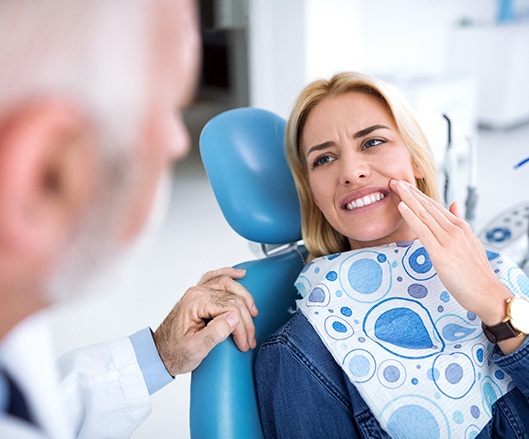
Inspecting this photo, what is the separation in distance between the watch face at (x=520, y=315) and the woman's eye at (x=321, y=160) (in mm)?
467

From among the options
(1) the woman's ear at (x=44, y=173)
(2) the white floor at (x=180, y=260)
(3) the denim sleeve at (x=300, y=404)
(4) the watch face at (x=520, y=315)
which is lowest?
(2) the white floor at (x=180, y=260)

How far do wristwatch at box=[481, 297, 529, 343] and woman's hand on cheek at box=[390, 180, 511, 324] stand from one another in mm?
11

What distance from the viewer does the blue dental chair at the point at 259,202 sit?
3.74 ft

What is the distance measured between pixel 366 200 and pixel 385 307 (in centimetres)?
21

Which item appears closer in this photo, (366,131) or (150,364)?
(150,364)

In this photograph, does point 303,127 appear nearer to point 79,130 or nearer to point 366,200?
point 366,200

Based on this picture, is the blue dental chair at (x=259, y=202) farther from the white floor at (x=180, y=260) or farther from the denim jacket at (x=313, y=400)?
the white floor at (x=180, y=260)

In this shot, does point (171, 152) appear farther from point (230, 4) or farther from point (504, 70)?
point (504, 70)

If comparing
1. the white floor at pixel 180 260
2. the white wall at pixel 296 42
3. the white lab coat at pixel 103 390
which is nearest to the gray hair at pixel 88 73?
the white lab coat at pixel 103 390

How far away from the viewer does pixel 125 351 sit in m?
0.86

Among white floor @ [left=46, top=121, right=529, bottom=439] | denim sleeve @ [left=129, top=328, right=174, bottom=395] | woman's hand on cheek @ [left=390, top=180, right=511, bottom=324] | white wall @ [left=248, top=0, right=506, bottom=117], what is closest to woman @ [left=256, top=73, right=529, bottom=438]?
woman's hand on cheek @ [left=390, top=180, right=511, bottom=324]

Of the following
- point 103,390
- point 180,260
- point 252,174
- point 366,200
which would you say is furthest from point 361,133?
point 180,260

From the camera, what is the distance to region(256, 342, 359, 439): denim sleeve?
3.05 ft

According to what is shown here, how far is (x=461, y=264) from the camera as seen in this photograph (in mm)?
846
